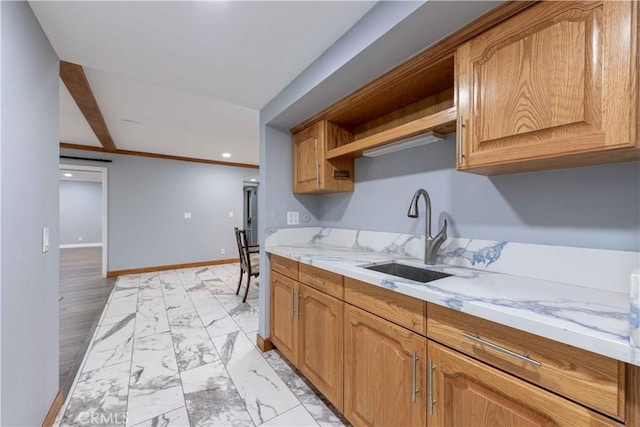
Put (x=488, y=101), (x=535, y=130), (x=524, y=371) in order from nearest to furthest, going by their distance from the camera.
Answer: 1. (x=524, y=371)
2. (x=535, y=130)
3. (x=488, y=101)

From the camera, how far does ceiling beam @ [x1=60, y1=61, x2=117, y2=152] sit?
1.98 metres

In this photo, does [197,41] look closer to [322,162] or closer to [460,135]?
[322,162]

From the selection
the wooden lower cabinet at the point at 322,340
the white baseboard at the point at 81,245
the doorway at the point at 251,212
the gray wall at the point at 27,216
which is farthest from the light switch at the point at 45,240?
the white baseboard at the point at 81,245

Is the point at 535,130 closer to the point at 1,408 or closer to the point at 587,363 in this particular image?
the point at 587,363

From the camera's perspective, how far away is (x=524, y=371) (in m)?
0.75

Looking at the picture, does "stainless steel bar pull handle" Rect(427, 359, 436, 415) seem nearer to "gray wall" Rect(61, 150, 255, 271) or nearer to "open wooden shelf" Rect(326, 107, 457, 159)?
"open wooden shelf" Rect(326, 107, 457, 159)

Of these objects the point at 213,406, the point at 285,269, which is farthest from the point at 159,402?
the point at 285,269

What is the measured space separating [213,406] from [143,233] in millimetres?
4420

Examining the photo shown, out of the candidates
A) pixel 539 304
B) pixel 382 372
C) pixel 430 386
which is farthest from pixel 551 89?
pixel 382 372

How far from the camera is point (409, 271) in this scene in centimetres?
151

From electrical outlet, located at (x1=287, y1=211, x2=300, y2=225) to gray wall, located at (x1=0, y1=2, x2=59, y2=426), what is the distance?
156 cm

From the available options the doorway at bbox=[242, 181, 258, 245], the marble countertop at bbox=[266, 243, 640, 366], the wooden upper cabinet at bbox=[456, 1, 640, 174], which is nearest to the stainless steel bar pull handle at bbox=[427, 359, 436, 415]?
the marble countertop at bbox=[266, 243, 640, 366]

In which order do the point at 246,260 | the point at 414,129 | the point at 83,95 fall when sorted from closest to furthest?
the point at 414,129 → the point at 83,95 → the point at 246,260

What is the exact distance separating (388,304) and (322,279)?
517 mm
